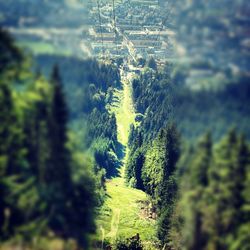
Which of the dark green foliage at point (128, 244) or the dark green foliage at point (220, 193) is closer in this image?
the dark green foliage at point (220, 193)

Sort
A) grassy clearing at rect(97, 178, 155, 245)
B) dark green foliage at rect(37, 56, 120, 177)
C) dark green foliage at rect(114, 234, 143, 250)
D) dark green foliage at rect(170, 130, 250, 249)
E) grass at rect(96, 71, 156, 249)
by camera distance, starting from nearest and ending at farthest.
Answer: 1. dark green foliage at rect(170, 130, 250, 249)
2. dark green foliage at rect(37, 56, 120, 177)
3. dark green foliage at rect(114, 234, 143, 250)
4. grass at rect(96, 71, 156, 249)
5. grassy clearing at rect(97, 178, 155, 245)

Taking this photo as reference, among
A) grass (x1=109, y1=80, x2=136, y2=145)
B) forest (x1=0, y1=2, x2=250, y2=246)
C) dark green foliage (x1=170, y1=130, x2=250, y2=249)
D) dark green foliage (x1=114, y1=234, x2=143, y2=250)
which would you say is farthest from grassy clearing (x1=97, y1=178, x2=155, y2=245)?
grass (x1=109, y1=80, x2=136, y2=145)

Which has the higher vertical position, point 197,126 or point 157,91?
point 157,91

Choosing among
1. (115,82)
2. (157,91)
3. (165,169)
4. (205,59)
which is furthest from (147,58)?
(205,59)

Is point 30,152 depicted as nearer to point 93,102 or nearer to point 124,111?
point 93,102

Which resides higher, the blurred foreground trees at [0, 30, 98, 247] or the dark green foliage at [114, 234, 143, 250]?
the blurred foreground trees at [0, 30, 98, 247]

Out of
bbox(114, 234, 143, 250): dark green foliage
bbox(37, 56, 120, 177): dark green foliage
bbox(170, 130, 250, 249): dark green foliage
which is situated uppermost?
bbox(37, 56, 120, 177): dark green foliage

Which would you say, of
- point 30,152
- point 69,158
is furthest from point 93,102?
point 30,152

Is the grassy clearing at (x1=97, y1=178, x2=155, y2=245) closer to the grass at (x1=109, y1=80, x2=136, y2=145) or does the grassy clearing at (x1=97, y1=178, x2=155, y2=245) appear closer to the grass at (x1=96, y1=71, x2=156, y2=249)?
the grass at (x1=96, y1=71, x2=156, y2=249)

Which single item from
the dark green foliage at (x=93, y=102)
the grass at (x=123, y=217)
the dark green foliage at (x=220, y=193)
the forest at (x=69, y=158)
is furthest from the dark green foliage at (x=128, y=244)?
the dark green foliage at (x=220, y=193)

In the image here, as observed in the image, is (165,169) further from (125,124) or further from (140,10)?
Answer: (140,10)

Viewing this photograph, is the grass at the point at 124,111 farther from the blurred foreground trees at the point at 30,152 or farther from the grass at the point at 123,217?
the blurred foreground trees at the point at 30,152
